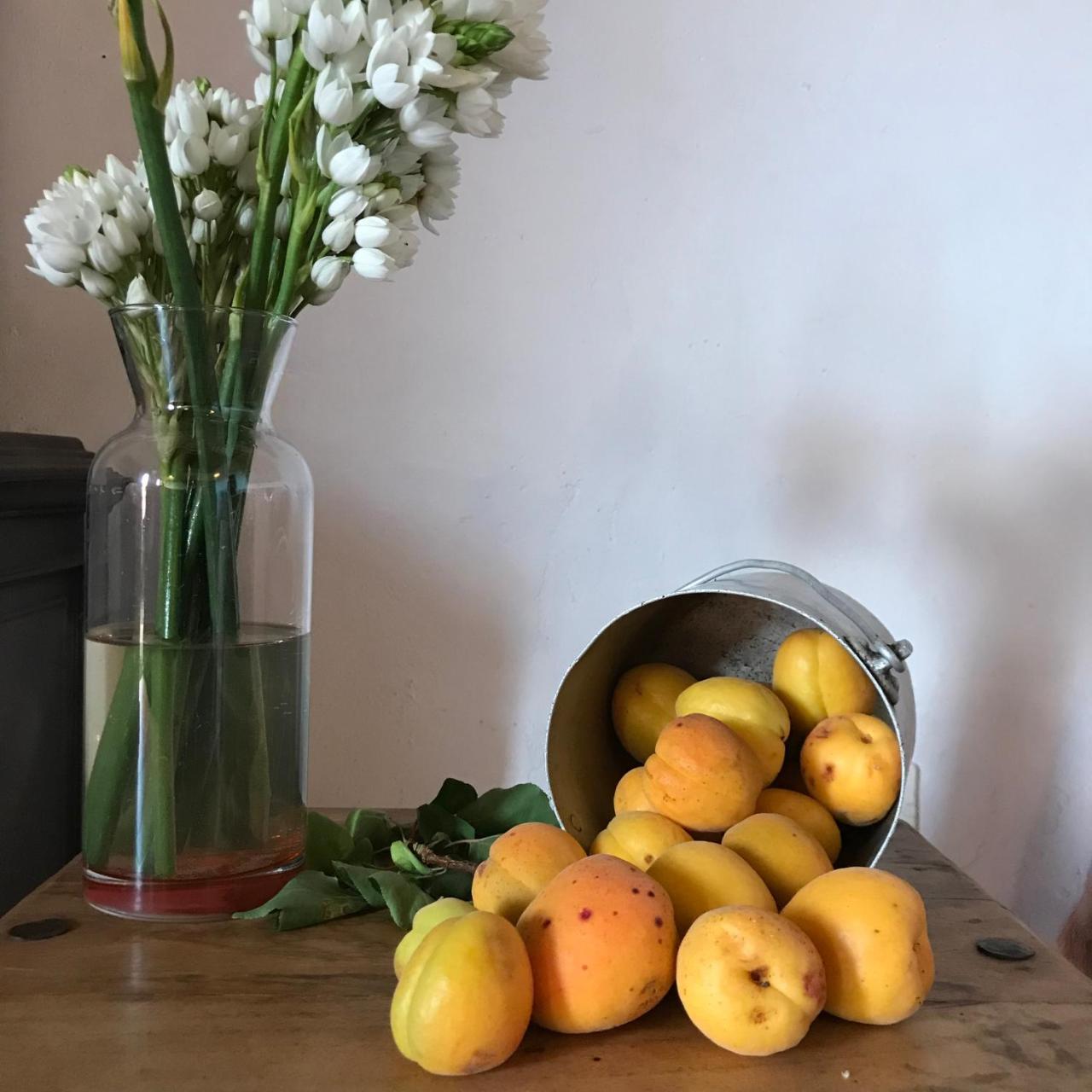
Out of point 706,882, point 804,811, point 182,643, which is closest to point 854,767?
point 804,811

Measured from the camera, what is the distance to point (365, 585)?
1.09m

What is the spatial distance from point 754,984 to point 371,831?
37 cm

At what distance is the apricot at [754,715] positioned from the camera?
661 mm

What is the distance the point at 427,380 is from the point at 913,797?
66 centimetres

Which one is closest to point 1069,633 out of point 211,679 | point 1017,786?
point 1017,786

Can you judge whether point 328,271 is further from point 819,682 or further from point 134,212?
point 819,682

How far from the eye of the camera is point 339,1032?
0.49 metres

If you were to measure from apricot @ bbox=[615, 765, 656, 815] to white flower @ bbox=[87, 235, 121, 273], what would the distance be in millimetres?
423

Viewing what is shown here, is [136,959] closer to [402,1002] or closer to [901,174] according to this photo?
[402,1002]

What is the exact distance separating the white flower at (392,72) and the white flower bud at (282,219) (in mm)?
100

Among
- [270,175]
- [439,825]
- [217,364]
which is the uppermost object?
[270,175]

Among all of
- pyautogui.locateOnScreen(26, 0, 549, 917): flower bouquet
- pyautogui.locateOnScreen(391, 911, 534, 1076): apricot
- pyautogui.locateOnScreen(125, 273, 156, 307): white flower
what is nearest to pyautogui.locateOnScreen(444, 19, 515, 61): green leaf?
pyautogui.locateOnScreen(26, 0, 549, 917): flower bouquet

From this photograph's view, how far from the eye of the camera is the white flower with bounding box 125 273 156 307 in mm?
601

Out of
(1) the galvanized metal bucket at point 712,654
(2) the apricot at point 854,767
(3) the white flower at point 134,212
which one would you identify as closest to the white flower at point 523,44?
(3) the white flower at point 134,212
